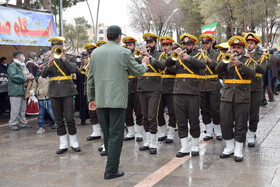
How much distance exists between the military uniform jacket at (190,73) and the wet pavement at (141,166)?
4.03 ft

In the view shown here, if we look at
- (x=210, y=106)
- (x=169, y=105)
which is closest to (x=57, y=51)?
(x=169, y=105)

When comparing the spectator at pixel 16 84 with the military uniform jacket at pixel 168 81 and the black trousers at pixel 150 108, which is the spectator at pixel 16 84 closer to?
the military uniform jacket at pixel 168 81

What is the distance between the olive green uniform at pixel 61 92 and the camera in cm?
696

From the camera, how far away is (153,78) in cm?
702

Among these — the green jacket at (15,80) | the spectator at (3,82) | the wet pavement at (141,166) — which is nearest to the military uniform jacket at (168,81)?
the wet pavement at (141,166)

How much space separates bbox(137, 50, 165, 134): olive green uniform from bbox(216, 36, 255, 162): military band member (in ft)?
4.17

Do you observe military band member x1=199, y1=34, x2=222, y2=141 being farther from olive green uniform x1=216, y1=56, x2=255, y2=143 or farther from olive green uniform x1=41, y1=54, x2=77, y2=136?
olive green uniform x1=41, y1=54, x2=77, y2=136

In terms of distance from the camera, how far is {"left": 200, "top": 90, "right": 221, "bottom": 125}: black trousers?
7.71m

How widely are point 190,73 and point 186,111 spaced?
2.31 feet

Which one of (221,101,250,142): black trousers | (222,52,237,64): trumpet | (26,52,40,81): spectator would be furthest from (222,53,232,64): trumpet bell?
(26,52,40,81): spectator

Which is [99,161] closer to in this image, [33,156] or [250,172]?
[33,156]

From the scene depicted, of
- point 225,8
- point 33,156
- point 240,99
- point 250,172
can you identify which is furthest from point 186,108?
point 225,8

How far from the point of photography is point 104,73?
5223mm

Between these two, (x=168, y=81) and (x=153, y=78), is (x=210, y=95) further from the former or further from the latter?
A: (x=153, y=78)
